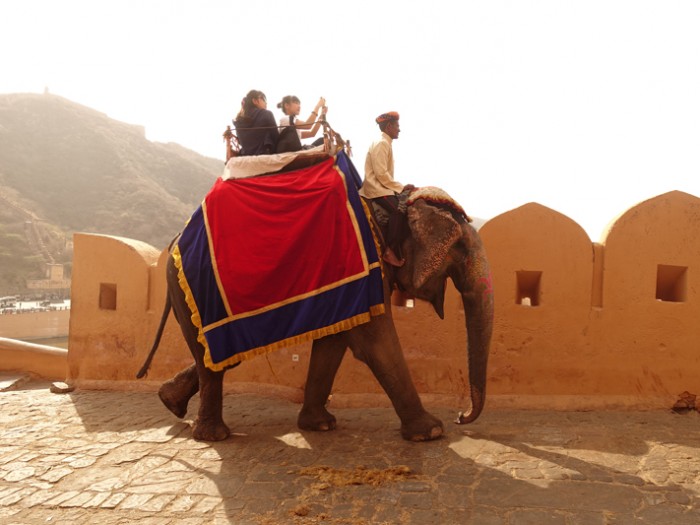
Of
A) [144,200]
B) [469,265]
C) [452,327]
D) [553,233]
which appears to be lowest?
[452,327]

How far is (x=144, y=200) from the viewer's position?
60438 millimetres

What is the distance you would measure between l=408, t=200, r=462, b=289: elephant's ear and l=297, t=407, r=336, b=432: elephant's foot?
1.38 metres

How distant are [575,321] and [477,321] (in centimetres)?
154

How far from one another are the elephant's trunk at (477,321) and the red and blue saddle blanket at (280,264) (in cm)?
67

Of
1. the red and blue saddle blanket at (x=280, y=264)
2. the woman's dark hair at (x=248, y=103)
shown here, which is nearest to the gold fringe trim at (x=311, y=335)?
the red and blue saddle blanket at (x=280, y=264)

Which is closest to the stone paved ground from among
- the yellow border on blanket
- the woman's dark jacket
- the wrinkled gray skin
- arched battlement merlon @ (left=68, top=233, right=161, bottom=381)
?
the wrinkled gray skin

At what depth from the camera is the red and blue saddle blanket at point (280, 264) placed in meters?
4.23

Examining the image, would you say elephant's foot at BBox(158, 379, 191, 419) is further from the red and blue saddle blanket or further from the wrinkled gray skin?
the wrinkled gray skin

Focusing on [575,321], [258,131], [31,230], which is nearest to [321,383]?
[258,131]

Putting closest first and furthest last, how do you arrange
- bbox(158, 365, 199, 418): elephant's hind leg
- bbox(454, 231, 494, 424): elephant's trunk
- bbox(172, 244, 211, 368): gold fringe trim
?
bbox(454, 231, 494, 424): elephant's trunk, bbox(172, 244, 211, 368): gold fringe trim, bbox(158, 365, 199, 418): elephant's hind leg

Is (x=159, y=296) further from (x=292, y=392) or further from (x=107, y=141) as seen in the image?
(x=107, y=141)

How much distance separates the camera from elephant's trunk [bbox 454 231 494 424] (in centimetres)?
418

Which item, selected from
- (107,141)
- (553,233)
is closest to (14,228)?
(107,141)

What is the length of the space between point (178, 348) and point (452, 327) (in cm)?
296
